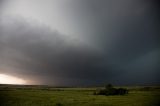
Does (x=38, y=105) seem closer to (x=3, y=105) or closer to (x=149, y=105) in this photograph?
(x=3, y=105)

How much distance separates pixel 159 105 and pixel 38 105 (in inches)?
503

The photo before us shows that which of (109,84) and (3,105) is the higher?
(109,84)

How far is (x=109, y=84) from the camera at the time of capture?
2169 inches

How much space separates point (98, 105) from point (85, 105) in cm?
150

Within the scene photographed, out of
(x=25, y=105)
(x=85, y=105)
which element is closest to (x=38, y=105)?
(x=25, y=105)

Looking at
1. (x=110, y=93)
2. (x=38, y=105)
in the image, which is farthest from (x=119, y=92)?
(x=38, y=105)

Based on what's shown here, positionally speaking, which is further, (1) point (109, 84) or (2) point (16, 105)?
(1) point (109, 84)

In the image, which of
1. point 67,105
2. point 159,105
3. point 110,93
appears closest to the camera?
point 159,105

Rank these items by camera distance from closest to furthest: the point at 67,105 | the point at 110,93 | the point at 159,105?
the point at 159,105 < the point at 67,105 < the point at 110,93

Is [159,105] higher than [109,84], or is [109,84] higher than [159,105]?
[109,84]

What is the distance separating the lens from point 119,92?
180 ft

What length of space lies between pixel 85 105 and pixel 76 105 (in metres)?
1.04

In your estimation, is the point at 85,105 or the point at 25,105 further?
the point at 85,105

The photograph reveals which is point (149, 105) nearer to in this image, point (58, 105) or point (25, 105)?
point (58, 105)
